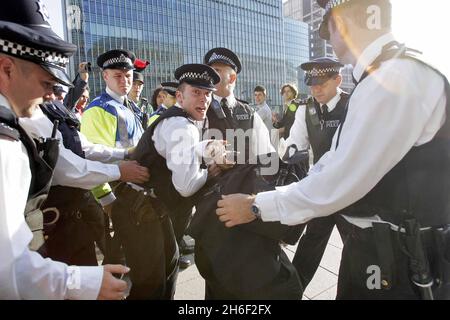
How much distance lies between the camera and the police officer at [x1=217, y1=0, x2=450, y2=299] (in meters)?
1.22

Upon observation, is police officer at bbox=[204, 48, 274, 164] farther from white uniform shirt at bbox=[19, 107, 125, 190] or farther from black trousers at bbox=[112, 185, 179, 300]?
white uniform shirt at bbox=[19, 107, 125, 190]

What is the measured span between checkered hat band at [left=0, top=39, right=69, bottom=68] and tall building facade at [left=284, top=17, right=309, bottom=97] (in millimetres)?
80493

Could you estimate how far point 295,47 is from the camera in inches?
3201

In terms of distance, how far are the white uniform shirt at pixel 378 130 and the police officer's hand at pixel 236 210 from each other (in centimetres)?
28

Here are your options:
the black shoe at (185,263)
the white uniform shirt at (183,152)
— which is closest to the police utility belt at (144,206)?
the white uniform shirt at (183,152)

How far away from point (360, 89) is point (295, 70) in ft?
280

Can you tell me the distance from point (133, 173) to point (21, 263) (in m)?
1.32

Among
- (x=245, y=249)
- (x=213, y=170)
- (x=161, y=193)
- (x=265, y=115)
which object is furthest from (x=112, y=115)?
(x=265, y=115)

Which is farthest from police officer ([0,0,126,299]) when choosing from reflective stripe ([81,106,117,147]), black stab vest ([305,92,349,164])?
black stab vest ([305,92,349,164])

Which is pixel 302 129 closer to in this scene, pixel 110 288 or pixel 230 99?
pixel 230 99

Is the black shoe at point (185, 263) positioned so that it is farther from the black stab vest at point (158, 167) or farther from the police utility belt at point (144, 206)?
the black stab vest at point (158, 167)

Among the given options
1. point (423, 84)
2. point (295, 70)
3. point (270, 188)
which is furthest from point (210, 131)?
point (295, 70)

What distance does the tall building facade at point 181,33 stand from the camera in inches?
2008
